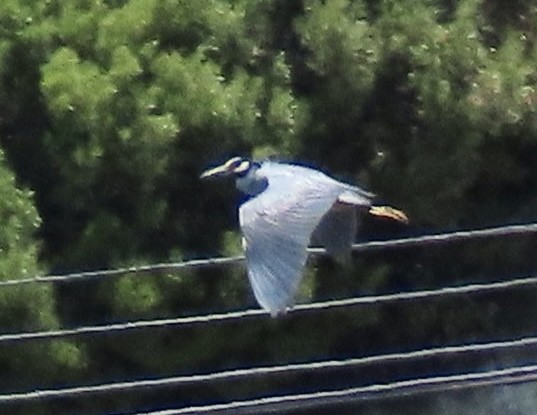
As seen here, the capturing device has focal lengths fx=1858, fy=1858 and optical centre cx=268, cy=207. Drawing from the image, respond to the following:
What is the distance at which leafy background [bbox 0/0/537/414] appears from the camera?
6723mm

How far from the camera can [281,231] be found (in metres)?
3.62

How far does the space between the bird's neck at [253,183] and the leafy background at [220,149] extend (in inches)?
103

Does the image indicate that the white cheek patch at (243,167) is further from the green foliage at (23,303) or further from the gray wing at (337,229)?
the green foliage at (23,303)

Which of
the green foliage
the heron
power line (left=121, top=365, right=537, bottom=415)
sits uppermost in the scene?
power line (left=121, top=365, right=537, bottom=415)

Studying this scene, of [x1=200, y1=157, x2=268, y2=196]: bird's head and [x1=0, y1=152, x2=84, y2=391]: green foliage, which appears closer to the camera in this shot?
[x1=200, y1=157, x2=268, y2=196]: bird's head

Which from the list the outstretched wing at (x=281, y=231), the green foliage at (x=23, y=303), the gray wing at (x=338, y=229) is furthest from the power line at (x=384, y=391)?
the green foliage at (x=23, y=303)

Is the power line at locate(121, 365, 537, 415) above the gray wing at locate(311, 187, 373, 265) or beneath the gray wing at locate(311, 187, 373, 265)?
above

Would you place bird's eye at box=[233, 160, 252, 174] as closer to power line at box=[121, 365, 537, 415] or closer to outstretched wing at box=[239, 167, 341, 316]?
outstretched wing at box=[239, 167, 341, 316]

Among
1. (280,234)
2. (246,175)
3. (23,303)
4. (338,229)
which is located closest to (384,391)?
(280,234)

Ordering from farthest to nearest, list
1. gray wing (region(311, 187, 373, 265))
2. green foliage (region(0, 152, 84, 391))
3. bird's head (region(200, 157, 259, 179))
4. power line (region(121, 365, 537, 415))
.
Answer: green foliage (region(0, 152, 84, 391)) → bird's head (region(200, 157, 259, 179)) → gray wing (region(311, 187, 373, 265)) → power line (region(121, 365, 537, 415))

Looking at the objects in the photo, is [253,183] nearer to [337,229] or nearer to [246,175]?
[246,175]

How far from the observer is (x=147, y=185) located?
22.7ft

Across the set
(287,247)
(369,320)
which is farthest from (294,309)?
(369,320)

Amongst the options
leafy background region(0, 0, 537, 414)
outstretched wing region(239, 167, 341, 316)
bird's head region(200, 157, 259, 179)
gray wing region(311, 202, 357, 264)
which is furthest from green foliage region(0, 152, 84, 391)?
outstretched wing region(239, 167, 341, 316)
